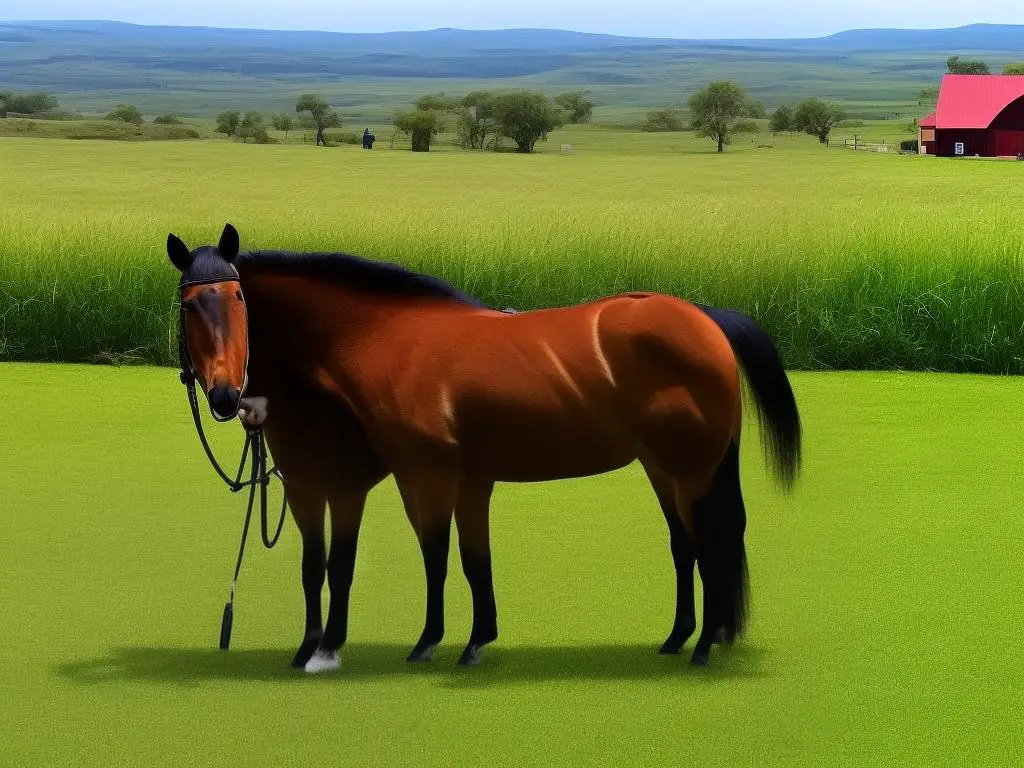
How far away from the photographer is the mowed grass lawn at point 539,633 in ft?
12.8

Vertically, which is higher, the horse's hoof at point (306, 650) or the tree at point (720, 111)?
the horse's hoof at point (306, 650)

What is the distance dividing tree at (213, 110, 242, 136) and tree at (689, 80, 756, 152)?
1576cm

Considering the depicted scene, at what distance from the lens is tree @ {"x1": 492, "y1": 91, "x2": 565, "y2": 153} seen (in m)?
49.5

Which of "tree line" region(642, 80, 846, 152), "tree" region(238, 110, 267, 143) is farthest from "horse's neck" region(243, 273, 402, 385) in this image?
"tree line" region(642, 80, 846, 152)

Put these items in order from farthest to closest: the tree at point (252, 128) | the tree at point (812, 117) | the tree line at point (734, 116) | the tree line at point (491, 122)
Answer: the tree at point (812, 117)
the tree line at point (734, 116)
the tree at point (252, 128)
the tree line at point (491, 122)

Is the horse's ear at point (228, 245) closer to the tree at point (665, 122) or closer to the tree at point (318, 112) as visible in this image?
the tree at point (318, 112)

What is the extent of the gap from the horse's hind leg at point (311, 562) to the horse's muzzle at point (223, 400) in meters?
0.48

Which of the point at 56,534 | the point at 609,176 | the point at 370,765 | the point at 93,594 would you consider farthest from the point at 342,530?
the point at 609,176

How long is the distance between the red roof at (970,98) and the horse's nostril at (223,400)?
46.6 metres

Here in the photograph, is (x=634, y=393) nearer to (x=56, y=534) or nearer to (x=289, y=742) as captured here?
(x=289, y=742)

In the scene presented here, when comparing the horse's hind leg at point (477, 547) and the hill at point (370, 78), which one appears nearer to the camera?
the horse's hind leg at point (477, 547)

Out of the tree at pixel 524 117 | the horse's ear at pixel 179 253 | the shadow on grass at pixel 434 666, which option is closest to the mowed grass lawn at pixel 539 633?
the shadow on grass at pixel 434 666

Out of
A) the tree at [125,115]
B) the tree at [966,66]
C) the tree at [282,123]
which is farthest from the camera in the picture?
the tree at [966,66]

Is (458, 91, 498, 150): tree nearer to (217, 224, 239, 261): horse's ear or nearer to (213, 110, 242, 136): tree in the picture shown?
(213, 110, 242, 136): tree
